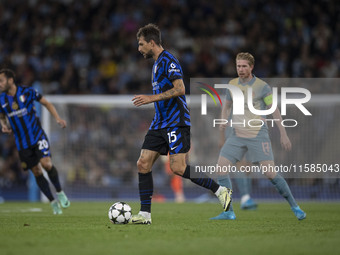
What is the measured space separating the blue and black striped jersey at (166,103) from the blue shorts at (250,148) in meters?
1.42

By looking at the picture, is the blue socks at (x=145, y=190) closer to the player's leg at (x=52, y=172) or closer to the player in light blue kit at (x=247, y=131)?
the player in light blue kit at (x=247, y=131)

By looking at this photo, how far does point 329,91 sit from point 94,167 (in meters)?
6.41

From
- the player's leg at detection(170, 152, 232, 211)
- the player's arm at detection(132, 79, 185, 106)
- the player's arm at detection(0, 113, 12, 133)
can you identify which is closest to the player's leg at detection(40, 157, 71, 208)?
the player's arm at detection(0, 113, 12, 133)

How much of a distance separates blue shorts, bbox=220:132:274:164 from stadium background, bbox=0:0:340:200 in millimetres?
6508

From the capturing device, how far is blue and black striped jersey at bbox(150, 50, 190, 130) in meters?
7.26

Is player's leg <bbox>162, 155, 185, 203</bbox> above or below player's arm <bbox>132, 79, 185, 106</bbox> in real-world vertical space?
below

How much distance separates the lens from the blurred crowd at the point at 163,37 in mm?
17828

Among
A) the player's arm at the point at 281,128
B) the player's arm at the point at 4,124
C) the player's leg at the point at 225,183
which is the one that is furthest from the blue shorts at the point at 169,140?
the player's arm at the point at 4,124

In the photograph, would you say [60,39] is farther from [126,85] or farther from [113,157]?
[113,157]

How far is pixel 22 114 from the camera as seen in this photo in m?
10.0

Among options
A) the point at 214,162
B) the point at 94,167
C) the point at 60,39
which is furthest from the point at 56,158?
the point at 60,39

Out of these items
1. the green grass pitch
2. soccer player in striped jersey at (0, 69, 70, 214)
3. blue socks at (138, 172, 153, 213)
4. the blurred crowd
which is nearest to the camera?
the green grass pitch

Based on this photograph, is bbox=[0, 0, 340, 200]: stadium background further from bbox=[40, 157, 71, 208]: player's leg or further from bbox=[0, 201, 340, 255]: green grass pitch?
bbox=[0, 201, 340, 255]: green grass pitch

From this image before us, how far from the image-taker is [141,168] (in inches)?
288
